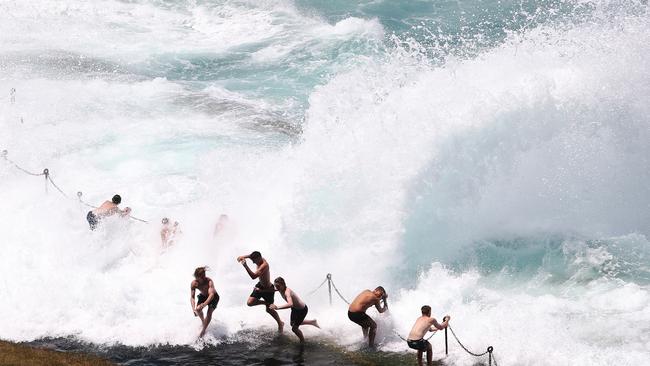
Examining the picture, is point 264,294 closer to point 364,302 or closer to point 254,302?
point 254,302

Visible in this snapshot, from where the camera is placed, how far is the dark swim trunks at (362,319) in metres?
14.4

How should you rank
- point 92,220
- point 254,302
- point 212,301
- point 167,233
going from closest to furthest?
point 212,301, point 254,302, point 167,233, point 92,220

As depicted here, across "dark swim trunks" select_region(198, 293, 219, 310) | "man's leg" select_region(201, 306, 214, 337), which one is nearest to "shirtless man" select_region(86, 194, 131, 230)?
"dark swim trunks" select_region(198, 293, 219, 310)

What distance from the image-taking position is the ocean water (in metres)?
14.7

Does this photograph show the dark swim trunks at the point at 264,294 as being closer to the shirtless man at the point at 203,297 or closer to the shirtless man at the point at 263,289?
the shirtless man at the point at 263,289

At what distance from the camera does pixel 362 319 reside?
14.4 meters

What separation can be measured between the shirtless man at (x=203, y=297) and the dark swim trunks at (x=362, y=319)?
2.90 meters

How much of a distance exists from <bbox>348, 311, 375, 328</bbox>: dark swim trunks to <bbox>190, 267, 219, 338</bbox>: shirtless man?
2898 mm

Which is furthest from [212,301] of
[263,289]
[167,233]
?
[167,233]

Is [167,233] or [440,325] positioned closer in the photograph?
[440,325]

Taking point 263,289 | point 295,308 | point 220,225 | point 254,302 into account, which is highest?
point 220,225

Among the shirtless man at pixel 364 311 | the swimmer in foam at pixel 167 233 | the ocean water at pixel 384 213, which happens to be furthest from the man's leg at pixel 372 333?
the swimmer in foam at pixel 167 233

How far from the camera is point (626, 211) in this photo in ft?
59.6

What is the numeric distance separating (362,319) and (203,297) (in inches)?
134
